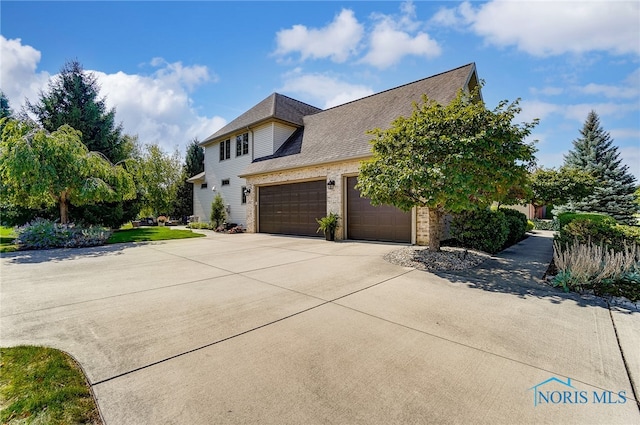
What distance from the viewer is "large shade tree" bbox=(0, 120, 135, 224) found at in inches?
345

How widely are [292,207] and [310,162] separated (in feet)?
8.41

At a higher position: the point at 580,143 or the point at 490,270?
the point at 580,143

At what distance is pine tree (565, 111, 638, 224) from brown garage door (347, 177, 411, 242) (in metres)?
15.0

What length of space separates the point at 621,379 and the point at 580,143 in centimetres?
2428

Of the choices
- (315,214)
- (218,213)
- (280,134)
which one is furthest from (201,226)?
(315,214)

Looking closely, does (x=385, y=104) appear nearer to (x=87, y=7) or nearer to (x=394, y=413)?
(x=87, y=7)

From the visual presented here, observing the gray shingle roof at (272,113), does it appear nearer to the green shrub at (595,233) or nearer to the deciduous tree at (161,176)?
the deciduous tree at (161,176)

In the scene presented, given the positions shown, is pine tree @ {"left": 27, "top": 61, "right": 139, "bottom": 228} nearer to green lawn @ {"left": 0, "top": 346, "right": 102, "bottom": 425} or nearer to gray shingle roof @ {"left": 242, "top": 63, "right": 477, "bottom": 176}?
gray shingle roof @ {"left": 242, "top": 63, "right": 477, "bottom": 176}

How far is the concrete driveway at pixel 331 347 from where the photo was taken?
78.8 inches

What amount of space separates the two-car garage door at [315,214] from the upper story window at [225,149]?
16.9 ft

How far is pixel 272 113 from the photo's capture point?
1537 cm

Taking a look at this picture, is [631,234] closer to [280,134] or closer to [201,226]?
[280,134]

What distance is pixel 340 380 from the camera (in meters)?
2.30

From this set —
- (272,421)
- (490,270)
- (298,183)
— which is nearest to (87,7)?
(298,183)
